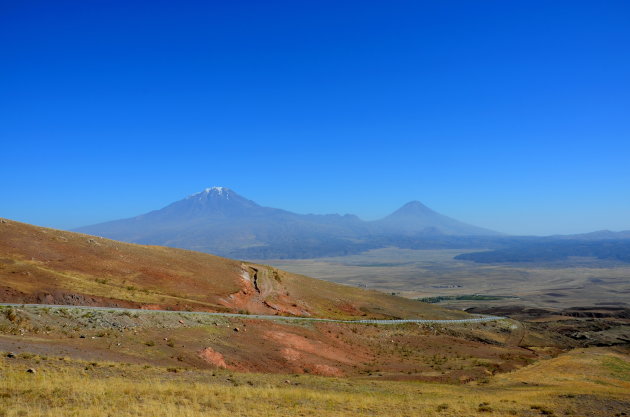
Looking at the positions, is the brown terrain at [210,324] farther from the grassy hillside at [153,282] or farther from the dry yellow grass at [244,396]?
the dry yellow grass at [244,396]

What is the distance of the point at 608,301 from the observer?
125 metres

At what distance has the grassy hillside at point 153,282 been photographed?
36.5m

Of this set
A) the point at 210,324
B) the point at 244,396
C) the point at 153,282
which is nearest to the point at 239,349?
the point at 210,324

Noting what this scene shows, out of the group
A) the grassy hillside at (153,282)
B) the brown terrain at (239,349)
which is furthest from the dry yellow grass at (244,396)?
the grassy hillside at (153,282)

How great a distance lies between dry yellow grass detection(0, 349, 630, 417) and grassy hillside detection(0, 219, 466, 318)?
62.5ft

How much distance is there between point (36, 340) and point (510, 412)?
2374 cm

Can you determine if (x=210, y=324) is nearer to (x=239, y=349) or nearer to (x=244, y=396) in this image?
(x=239, y=349)

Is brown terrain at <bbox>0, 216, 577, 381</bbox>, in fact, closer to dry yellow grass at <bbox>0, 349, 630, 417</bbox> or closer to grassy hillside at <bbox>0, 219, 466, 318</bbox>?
grassy hillside at <bbox>0, 219, 466, 318</bbox>

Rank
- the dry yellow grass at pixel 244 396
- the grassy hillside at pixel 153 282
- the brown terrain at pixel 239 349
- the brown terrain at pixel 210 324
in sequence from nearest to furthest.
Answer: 1. the dry yellow grass at pixel 244 396
2. the brown terrain at pixel 239 349
3. the brown terrain at pixel 210 324
4. the grassy hillside at pixel 153 282

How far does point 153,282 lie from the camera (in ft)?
153

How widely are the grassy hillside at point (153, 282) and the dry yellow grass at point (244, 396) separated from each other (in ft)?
62.5

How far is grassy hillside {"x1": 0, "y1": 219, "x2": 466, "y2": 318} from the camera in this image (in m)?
36.5

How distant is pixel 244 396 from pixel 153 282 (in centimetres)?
3310

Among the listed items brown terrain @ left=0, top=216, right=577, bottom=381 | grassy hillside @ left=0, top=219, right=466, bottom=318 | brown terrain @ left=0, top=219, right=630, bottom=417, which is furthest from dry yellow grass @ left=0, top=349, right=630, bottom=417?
grassy hillside @ left=0, top=219, right=466, bottom=318
